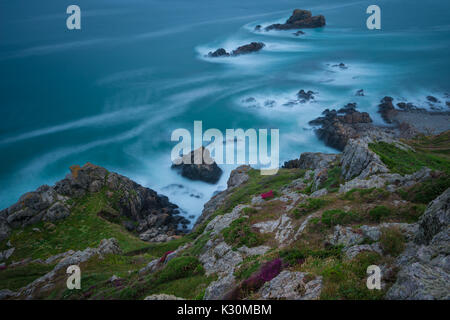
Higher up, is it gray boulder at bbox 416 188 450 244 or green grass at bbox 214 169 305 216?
A: gray boulder at bbox 416 188 450 244

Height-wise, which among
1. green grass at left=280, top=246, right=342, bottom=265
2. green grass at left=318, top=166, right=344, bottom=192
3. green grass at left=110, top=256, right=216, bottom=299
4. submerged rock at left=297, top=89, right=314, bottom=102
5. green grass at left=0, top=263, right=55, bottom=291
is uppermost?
submerged rock at left=297, top=89, right=314, bottom=102

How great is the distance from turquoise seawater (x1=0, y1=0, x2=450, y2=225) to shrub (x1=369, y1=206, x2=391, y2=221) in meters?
39.3

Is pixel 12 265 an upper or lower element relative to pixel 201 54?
lower

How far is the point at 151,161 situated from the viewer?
68.8 m

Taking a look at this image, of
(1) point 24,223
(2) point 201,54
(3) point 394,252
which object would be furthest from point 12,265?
(2) point 201,54

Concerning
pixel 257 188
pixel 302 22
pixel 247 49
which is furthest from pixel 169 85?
pixel 302 22

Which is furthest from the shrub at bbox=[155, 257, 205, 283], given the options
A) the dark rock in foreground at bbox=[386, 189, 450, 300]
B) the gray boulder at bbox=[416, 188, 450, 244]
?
the gray boulder at bbox=[416, 188, 450, 244]

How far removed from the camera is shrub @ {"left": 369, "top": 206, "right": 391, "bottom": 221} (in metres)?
15.8

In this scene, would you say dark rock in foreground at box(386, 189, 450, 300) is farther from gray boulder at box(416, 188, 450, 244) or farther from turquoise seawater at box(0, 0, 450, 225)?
turquoise seawater at box(0, 0, 450, 225)

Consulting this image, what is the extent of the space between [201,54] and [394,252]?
137950 millimetres

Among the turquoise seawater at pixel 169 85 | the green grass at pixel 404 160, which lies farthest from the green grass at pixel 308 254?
the turquoise seawater at pixel 169 85

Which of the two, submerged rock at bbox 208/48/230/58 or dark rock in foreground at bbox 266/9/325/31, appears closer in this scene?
submerged rock at bbox 208/48/230/58
